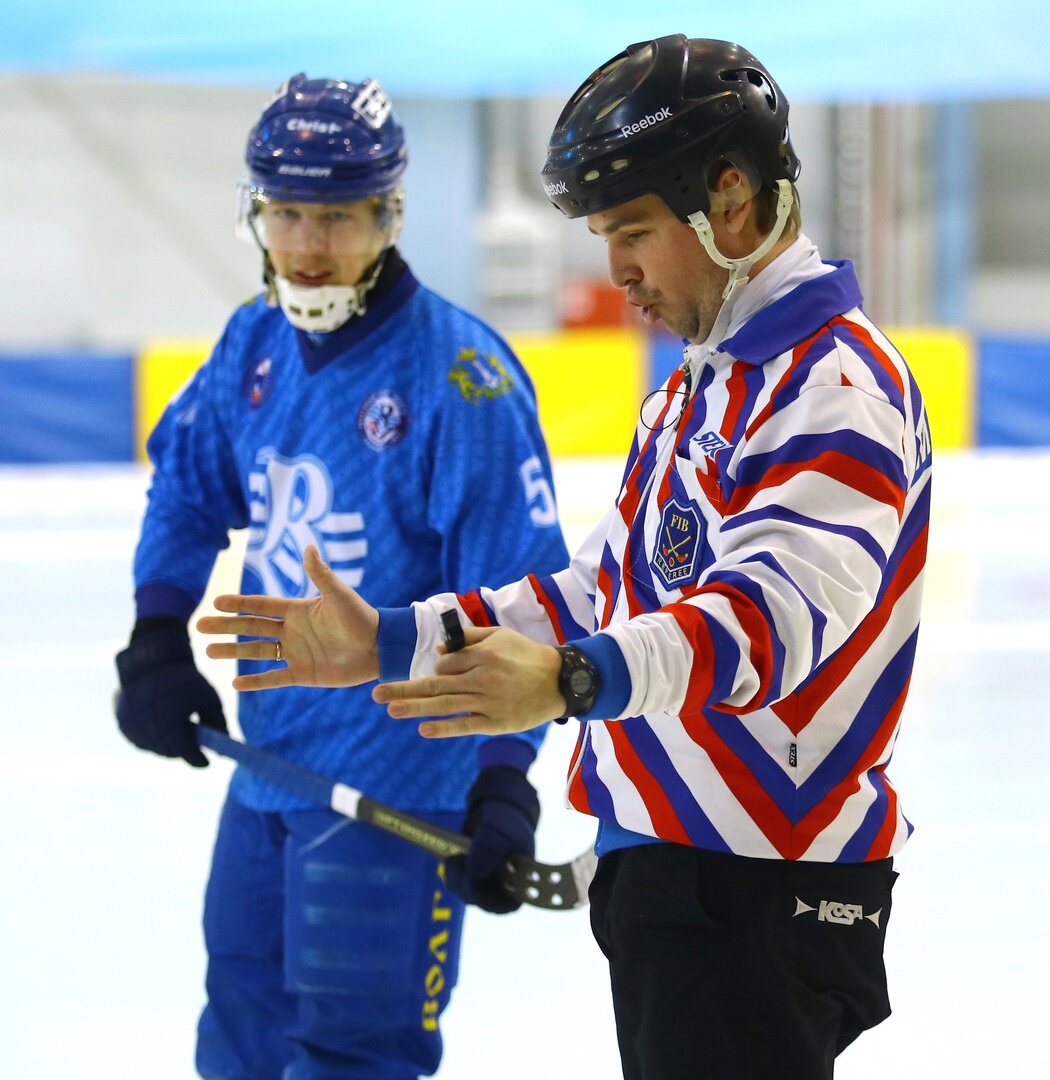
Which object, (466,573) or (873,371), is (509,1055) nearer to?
(466,573)

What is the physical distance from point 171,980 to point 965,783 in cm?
230

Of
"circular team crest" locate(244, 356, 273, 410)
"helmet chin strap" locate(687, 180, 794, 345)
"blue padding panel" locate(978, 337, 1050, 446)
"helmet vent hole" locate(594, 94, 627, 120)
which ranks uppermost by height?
"blue padding panel" locate(978, 337, 1050, 446)

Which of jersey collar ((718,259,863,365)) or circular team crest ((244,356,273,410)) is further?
circular team crest ((244,356,273,410))

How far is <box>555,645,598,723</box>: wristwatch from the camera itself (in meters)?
1.48

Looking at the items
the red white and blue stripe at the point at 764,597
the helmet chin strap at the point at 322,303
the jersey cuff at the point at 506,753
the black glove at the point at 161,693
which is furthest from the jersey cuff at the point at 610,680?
the black glove at the point at 161,693

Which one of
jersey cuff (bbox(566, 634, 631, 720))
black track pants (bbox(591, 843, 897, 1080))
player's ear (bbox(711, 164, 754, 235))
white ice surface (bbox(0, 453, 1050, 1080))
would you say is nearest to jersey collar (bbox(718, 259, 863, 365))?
player's ear (bbox(711, 164, 754, 235))

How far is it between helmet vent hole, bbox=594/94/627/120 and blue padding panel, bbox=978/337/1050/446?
1011 cm

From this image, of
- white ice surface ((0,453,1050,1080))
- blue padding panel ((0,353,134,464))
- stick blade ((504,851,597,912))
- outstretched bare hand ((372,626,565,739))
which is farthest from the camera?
blue padding panel ((0,353,134,464))

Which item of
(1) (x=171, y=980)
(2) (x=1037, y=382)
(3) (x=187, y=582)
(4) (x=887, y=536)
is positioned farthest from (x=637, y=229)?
(2) (x=1037, y=382)

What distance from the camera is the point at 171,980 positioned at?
3.60 meters

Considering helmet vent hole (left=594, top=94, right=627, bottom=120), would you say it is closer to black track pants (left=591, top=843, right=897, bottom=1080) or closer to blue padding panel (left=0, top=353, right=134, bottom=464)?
black track pants (left=591, top=843, right=897, bottom=1080)

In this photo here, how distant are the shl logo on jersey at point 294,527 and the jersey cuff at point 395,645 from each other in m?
0.87

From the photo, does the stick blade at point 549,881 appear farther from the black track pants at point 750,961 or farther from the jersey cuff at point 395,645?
the jersey cuff at point 395,645

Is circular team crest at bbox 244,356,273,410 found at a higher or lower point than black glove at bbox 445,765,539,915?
higher
